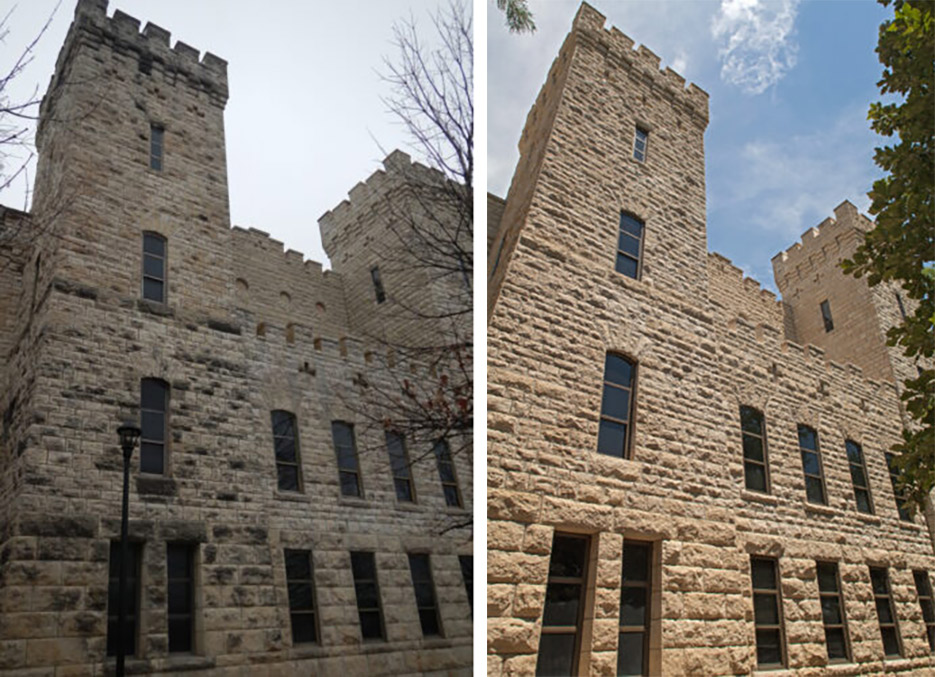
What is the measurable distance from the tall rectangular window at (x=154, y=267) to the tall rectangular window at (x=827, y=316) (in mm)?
14256

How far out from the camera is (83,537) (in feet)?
31.3

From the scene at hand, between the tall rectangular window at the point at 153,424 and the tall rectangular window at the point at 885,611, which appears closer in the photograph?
the tall rectangular window at the point at 153,424

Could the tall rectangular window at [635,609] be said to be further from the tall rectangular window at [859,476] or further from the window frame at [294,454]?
the window frame at [294,454]

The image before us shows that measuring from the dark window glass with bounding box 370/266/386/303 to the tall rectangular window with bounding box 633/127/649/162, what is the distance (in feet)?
30.7

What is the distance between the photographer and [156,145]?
13547 millimetres

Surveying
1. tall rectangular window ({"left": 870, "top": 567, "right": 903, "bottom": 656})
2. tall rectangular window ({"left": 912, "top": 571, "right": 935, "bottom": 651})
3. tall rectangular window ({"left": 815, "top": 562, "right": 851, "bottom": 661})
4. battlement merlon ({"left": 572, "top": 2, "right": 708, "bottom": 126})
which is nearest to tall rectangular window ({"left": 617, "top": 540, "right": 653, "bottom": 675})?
tall rectangular window ({"left": 815, "top": 562, "right": 851, "bottom": 661})

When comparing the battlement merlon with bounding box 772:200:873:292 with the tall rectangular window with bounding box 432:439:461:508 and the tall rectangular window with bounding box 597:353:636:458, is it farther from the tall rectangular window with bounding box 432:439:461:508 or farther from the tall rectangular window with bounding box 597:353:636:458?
the tall rectangular window with bounding box 597:353:636:458

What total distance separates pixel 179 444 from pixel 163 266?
3.19 metres

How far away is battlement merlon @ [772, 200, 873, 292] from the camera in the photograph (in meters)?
17.6

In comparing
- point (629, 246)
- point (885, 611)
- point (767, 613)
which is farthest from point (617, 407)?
point (885, 611)

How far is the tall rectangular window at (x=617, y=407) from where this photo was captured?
8156mm

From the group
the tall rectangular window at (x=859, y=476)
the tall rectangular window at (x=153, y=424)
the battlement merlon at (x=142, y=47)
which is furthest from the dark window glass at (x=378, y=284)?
the tall rectangular window at (x=859, y=476)

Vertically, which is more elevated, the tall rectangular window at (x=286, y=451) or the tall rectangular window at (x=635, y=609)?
the tall rectangular window at (x=286, y=451)

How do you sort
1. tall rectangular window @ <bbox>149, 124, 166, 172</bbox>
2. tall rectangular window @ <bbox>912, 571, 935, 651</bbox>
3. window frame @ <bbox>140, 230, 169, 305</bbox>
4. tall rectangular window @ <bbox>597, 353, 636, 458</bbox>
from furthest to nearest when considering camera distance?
tall rectangular window @ <bbox>149, 124, 166, 172</bbox> → tall rectangular window @ <bbox>912, 571, 935, 651</bbox> → window frame @ <bbox>140, 230, 169, 305</bbox> → tall rectangular window @ <bbox>597, 353, 636, 458</bbox>
